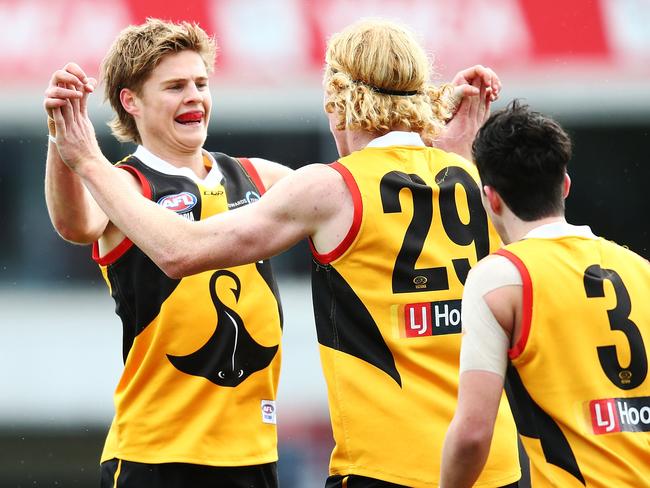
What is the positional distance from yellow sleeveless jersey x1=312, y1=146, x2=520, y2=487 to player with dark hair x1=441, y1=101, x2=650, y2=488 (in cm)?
45

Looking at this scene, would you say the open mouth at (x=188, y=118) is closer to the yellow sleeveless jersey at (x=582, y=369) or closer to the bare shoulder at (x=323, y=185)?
the bare shoulder at (x=323, y=185)

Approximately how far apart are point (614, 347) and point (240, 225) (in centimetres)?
119

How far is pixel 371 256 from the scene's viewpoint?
3.51m

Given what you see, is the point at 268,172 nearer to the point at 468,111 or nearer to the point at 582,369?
the point at 468,111

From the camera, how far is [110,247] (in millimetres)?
4230

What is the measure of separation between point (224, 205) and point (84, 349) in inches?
292

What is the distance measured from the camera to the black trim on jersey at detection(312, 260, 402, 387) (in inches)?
138

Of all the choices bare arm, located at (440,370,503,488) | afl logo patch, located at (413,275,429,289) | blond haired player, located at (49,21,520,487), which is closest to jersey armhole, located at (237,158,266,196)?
blond haired player, located at (49,21,520,487)

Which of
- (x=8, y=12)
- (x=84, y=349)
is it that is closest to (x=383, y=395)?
(x=84, y=349)

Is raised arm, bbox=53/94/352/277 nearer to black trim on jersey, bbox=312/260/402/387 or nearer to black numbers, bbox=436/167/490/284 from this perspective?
black trim on jersey, bbox=312/260/402/387

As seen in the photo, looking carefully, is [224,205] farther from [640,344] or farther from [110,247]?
[640,344]

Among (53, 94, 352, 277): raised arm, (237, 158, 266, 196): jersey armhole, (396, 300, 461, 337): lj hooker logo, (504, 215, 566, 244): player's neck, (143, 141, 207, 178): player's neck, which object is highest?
(143, 141, 207, 178): player's neck

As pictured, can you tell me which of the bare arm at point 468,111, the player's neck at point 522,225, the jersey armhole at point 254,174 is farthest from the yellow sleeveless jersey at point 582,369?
the jersey armhole at point 254,174

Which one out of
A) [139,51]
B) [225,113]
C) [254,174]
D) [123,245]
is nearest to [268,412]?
[123,245]
